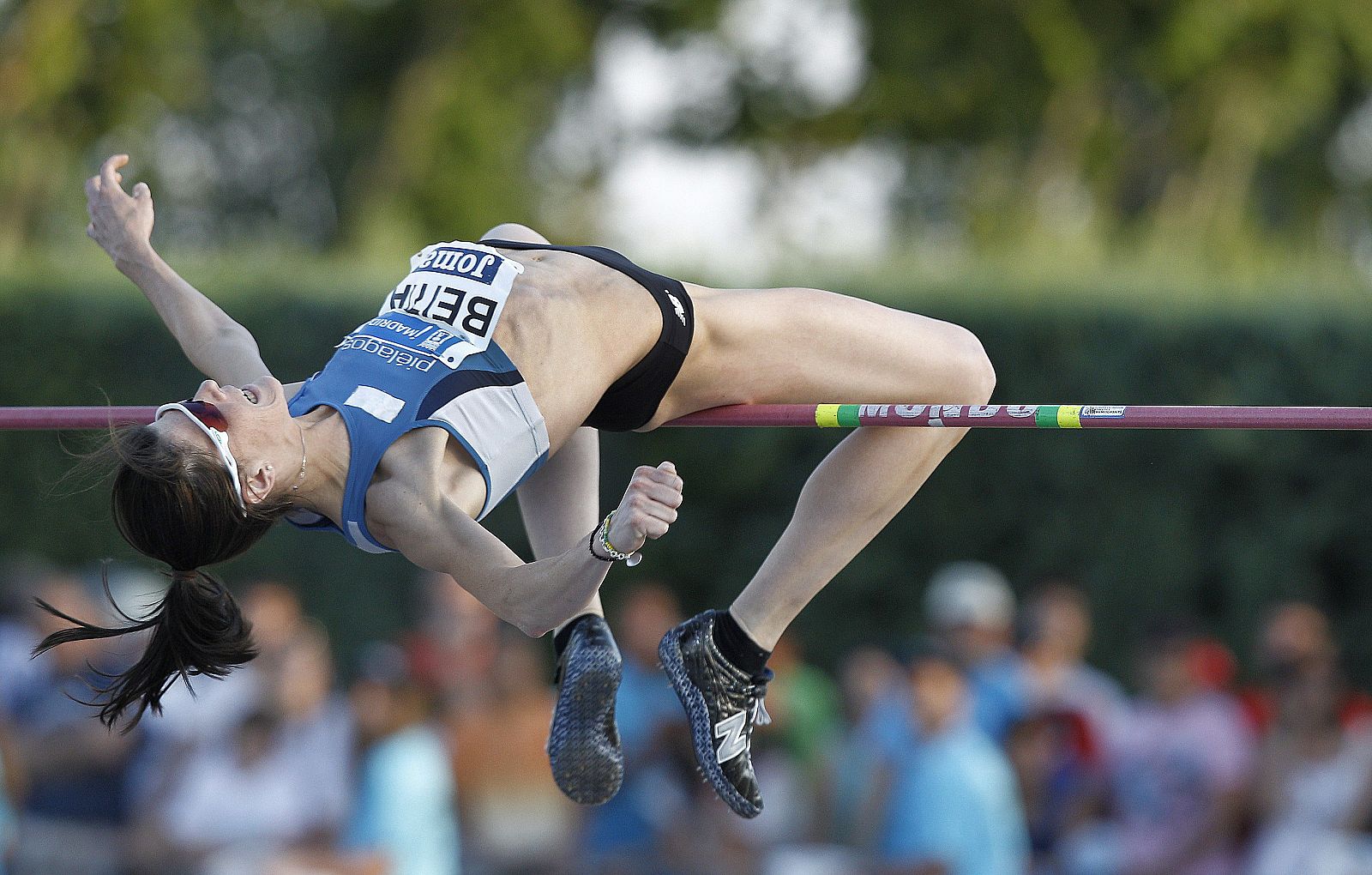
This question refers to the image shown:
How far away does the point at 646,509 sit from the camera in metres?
3.31

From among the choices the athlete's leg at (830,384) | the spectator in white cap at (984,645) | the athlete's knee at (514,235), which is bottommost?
the spectator in white cap at (984,645)

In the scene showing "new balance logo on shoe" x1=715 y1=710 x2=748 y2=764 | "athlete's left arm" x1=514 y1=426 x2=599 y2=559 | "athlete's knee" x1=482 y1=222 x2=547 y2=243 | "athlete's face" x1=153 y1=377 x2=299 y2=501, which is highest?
"athlete's knee" x1=482 y1=222 x2=547 y2=243

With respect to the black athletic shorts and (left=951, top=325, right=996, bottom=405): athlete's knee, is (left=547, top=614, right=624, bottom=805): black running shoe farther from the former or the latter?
(left=951, top=325, right=996, bottom=405): athlete's knee

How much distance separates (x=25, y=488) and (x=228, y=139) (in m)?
17.2

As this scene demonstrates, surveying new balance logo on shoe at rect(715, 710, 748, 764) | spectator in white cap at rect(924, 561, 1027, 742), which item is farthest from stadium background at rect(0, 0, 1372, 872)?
spectator in white cap at rect(924, 561, 1027, 742)

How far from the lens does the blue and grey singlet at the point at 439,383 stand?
3686mm

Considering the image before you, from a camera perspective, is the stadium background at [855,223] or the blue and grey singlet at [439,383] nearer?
the blue and grey singlet at [439,383]

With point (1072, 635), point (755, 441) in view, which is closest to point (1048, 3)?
point (755, 441)

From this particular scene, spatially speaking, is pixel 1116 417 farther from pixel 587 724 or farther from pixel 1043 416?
pixel 587 724

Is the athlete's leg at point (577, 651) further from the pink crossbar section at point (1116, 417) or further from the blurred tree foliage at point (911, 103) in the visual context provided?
the blurred tree foliage at point (911, 103)

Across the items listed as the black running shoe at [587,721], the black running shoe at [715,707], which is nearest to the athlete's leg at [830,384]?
the black running shoe at [715,707]

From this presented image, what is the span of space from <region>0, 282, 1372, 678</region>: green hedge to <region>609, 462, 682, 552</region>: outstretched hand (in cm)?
557

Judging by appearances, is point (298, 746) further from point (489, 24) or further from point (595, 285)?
point (489, 24)

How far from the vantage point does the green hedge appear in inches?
330
